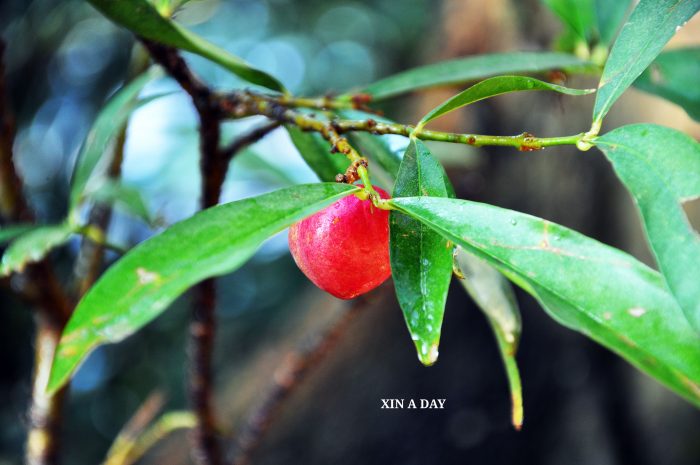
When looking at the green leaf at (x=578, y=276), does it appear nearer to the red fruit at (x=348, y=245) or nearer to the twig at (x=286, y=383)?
the red fruit at (x=348, y=245)

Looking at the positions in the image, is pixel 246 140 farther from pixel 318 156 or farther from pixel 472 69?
pixel 472 69

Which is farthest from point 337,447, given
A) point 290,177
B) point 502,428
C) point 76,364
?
point 76,364

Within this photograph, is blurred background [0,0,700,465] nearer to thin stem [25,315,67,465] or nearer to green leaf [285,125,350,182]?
thin stem [25,315,67,465]

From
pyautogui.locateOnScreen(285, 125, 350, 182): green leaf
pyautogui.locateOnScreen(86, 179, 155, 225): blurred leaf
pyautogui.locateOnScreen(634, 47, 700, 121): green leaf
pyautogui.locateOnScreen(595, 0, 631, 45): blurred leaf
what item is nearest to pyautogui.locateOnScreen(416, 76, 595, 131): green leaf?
pyautogui.locateOnScreen(285, 125, 350, 182): green leaf

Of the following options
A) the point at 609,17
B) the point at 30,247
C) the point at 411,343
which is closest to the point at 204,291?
the point at 30,247

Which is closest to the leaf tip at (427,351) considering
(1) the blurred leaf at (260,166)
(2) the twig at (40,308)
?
(2) the twig at (40,308)
